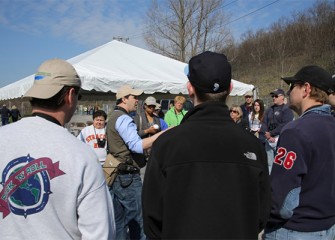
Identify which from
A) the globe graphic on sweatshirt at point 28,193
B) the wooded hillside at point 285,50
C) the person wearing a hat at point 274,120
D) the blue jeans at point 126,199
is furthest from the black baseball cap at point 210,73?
the wooded hillside at point 285,50

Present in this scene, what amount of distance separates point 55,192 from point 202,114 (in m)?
0.69

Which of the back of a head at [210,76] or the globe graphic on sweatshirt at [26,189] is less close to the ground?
the back of a head at [210,76]

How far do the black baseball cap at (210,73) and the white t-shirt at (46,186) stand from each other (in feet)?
1.89

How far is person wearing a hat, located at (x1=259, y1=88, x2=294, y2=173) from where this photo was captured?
639 centimetres

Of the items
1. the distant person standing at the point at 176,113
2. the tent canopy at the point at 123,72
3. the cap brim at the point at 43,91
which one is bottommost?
the distant person standing at the point at 176,113

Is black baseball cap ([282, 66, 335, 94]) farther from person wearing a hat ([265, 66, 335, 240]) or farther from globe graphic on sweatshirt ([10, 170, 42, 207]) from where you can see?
globe graphic on sweatshirt ([10, 170, 42, 207])

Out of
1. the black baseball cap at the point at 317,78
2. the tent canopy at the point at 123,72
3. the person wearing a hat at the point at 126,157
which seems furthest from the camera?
the tent canopy at the point at 123,72

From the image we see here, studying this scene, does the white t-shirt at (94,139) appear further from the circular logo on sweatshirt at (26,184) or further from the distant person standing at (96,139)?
the circular logo on sweatshirt at (26,184)

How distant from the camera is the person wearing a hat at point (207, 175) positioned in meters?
1.20

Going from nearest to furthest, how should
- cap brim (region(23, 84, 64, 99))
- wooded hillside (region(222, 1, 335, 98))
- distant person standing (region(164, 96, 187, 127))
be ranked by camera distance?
cap brim (region(23, 84, 64, 99)) → distant person standing (region(164, 96, 187, 127)) → wooded hillside (region(222, 1, 335, 98))

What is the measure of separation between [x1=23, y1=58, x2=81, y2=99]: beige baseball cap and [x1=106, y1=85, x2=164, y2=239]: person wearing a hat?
1518mm

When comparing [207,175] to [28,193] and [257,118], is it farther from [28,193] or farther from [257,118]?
[257,118]

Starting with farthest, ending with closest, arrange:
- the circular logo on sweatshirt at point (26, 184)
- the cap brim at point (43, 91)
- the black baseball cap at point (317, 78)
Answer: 1. the black baseball cap at point (317, 78)
2. the cap brim at point (43, 91)
3. the circular logo on sweatshirt at point (26, 184)

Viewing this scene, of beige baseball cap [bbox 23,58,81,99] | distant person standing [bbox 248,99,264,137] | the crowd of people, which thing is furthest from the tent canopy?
the crowd of people
